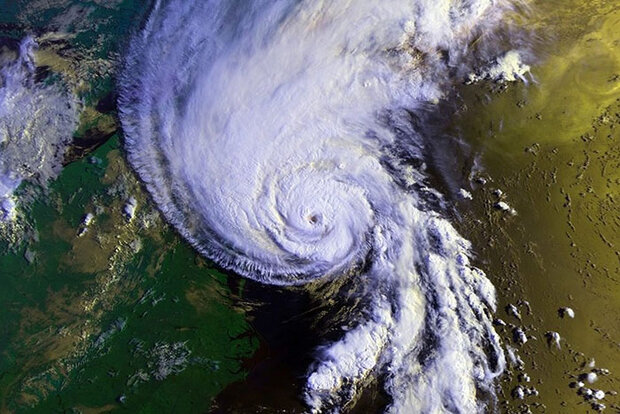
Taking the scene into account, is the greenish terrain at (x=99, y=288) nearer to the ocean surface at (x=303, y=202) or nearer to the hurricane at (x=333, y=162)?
the ocean surface at (x=303, y=202)

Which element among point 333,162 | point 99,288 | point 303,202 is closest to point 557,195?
point 333,162

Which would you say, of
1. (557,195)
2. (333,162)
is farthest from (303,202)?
(557,195)

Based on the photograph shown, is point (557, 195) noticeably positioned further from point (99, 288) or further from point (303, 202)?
point (99, 288)

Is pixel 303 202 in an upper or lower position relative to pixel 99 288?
upper

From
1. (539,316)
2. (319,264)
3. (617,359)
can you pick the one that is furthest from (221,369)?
(617,359)

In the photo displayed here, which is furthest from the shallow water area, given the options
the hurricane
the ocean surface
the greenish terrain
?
the greenish terrain

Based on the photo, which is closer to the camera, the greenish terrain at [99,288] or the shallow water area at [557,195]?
the shallow water area at [557,195]

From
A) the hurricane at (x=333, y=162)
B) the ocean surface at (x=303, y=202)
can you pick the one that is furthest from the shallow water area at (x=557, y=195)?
the hurricane at (x=333, y=162)

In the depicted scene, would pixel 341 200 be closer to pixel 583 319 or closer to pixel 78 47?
pixel 583 319

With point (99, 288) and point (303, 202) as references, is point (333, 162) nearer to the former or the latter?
point (303, 202)

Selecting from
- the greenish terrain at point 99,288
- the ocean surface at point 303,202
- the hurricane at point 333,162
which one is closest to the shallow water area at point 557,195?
the ocean surface at point 303,202

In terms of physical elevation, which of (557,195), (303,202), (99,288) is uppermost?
(303,202)
